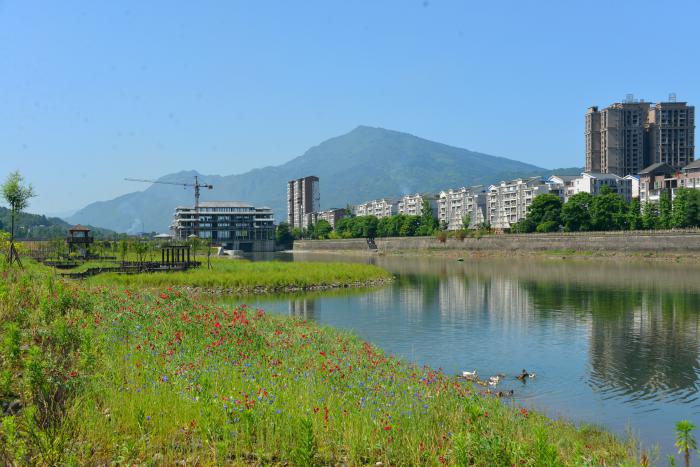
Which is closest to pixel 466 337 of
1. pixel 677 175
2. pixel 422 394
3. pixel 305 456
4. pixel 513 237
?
pixel 422 394

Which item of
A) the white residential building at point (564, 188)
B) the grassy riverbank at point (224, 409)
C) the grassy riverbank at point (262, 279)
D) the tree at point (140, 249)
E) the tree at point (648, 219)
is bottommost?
the grassy riverbank at point (262, 279)

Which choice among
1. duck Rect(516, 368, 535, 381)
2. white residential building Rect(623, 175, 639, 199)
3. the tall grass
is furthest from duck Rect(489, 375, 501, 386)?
white residential building Rect(623, 175, 639, 199)

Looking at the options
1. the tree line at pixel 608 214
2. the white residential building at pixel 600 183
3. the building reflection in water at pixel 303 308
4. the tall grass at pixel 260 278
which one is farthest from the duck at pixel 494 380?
the white residential building at pixel 600 183

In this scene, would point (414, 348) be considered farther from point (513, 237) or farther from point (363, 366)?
point (513, 237)

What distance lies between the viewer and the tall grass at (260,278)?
5616cm

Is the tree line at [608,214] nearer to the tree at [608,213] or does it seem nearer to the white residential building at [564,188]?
the tree at [608,213]

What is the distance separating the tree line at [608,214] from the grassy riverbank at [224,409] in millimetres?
122013

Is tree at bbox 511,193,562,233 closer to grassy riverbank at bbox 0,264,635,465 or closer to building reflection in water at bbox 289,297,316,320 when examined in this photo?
building reflection in water at bbox 289,297,316,320

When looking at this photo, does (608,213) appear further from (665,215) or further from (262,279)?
(262,279)

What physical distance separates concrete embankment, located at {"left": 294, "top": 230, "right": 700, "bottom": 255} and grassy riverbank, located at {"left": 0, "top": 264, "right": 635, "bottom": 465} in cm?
9352

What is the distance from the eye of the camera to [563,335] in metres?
33.2

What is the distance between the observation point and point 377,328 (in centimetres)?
3544

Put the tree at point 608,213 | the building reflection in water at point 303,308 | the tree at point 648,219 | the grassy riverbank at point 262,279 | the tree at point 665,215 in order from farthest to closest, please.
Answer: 1. the tree at point 608,213
2. the tree at point 648,219
3. the tree at point 665,215
4. the grassy riverbank at point 262,279
5. the building reflection in water at point 303,308

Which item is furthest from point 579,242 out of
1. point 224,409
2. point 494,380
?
point 224,409
